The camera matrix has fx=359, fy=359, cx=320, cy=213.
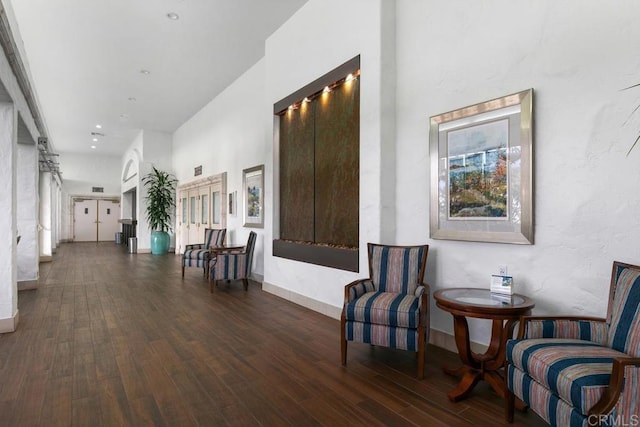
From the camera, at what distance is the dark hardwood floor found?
2.20 metres

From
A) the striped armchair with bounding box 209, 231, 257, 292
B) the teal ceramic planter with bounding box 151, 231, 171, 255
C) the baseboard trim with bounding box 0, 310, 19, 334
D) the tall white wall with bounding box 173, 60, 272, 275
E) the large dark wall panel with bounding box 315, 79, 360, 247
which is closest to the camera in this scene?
the baseboard trim with bounding box 0, 310, 19, 334

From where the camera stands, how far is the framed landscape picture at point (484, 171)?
2771 millimetres

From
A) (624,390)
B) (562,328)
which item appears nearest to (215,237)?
(562,328)

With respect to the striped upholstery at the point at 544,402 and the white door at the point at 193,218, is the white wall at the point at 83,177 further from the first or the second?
the striped upholstery at the point at 544,402

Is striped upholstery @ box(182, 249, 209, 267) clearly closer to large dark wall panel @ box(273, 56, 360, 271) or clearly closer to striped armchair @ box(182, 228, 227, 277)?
striped armchair @ box(182, 228, 227, 277)

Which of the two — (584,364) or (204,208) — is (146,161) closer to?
(204,208)

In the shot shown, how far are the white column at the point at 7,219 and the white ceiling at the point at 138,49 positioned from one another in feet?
5.53

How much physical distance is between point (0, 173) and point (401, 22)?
4593 millimetres

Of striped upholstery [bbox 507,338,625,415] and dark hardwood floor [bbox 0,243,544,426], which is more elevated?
striped upholstery [bbox 507,338,625,415]

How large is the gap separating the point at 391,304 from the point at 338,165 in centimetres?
205

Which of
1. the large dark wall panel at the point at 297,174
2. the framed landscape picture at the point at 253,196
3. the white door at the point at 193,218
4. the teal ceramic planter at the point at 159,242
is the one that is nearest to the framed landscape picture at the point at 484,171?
the large dark wall panel at the point at 297,174

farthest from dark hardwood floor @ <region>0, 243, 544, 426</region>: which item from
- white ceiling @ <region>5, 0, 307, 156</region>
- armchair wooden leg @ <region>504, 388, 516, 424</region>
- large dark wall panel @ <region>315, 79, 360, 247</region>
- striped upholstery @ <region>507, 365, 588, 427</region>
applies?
white ceiling @ <region>5, 0, 307, 156</region>

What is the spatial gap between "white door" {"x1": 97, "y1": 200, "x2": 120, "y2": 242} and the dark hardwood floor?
1448cm

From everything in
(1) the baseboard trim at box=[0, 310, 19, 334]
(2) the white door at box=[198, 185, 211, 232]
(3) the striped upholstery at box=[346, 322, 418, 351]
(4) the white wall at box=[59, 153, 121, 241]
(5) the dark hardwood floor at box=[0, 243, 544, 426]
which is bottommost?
(5) the dark hardwood floor at box=[0, 243, 544, 426]
